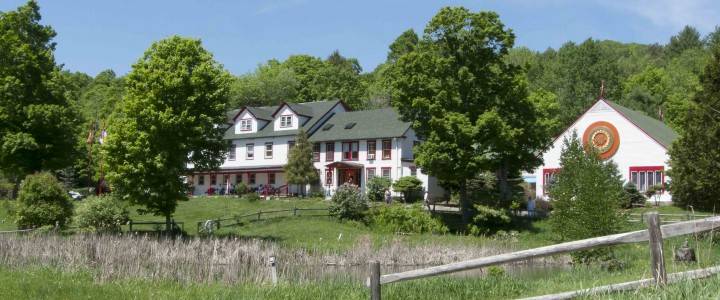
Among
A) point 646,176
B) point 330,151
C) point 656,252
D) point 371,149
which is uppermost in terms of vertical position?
point 371,149

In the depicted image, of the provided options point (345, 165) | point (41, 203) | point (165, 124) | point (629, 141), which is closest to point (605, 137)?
point (629, 141)

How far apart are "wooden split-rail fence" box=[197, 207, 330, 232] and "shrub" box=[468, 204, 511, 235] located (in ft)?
30.4

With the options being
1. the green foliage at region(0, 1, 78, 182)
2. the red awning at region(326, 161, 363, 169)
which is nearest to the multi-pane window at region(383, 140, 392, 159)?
the red awning at region(326, 161, 363, 169)

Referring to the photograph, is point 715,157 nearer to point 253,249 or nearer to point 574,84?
point 253,249

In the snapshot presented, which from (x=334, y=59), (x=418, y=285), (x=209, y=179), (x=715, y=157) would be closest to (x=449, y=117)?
(x=715, y=157)

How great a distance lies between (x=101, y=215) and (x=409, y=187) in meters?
26.0

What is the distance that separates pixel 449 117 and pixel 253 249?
19.4 m

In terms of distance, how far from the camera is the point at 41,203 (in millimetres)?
31625

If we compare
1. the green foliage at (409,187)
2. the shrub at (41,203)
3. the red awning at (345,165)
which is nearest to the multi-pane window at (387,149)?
the red awning at (345,165)

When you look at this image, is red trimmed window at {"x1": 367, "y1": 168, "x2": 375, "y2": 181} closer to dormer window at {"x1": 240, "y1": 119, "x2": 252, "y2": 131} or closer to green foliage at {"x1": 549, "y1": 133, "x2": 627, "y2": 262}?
dormer window at {"x1": 240, "y1": 119, "x2": 252, "y2": 131}

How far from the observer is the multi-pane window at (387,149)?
187ft

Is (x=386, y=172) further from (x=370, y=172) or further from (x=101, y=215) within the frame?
(x=101, y=215)

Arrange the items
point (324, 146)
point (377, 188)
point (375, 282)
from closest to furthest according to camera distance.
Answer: point (375, 282) < point (377, 188) < point (324, 146)

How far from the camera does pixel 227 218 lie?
41250 millimetres
